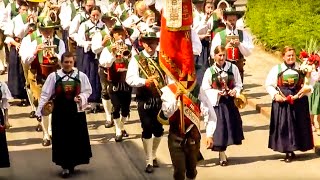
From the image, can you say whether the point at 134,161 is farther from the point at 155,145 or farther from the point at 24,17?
the point at 24,17

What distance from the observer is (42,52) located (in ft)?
45.6

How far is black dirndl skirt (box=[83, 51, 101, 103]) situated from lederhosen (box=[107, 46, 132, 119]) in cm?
182

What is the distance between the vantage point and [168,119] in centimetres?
1036

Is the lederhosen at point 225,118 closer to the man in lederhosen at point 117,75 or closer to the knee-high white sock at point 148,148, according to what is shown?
the knee-high white sock at point 148,148

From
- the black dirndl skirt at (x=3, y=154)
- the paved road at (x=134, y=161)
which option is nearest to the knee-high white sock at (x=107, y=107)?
the paved road at (x=134, y=161)

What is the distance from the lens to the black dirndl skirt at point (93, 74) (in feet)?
52.1

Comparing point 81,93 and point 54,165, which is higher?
point 81,93

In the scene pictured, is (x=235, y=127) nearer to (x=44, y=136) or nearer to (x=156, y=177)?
(x=156, y=177)

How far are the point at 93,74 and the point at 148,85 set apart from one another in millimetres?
4306

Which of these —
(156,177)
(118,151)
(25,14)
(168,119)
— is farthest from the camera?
(25,14)

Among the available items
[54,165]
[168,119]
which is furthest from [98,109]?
[168,119]

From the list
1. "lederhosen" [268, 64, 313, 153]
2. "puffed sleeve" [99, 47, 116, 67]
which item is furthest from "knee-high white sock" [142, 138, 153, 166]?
"puffed sleeve" [99, 47, 116, 67]

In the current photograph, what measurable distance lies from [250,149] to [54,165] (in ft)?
9.48

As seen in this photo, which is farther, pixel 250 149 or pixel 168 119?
pixel 250 149
